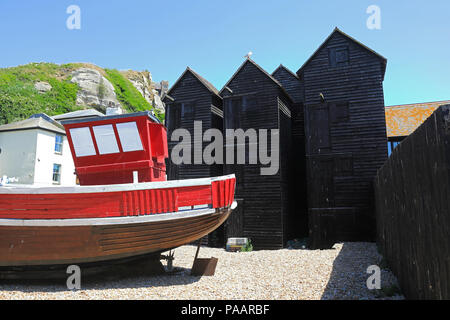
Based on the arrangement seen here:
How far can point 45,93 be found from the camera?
147ft

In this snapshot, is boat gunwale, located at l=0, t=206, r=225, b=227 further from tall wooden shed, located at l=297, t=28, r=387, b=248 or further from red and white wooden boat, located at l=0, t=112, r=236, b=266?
tall wooden shed, located at l=297, t=28, r=387, b=248

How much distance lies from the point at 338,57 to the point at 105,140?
13122 millimetres

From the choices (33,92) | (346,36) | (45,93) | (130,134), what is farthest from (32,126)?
(45,93)

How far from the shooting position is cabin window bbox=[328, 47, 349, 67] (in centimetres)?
1578

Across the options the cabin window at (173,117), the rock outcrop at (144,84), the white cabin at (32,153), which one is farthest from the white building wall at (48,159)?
the rock outcrop at (144,84)

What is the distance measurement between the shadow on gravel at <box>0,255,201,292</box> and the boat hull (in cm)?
54

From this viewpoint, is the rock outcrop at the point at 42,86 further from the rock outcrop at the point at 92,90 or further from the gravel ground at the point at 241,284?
the gravel ground at the point at 241,284

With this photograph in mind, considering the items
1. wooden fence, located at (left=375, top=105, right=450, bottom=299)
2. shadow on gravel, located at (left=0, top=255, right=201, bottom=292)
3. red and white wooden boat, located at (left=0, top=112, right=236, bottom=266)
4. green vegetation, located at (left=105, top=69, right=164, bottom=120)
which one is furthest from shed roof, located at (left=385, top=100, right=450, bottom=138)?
green vegetation, located at (left=105, top=69, right=164, bottom=120)

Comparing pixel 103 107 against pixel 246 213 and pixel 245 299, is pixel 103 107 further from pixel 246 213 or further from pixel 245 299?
pixel 245 299

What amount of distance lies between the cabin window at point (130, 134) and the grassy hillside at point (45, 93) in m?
32.2

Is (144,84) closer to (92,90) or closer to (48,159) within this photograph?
(92,90)

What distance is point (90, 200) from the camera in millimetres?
7289

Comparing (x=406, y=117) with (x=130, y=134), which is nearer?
(x=130, y=134)
